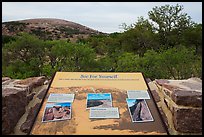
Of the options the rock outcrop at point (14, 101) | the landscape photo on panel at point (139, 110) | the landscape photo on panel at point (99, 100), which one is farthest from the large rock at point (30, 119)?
the landscape photo on panel at point (139, 110)

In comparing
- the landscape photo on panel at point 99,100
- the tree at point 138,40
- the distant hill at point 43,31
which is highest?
the landscape photo on panel at point 99,100

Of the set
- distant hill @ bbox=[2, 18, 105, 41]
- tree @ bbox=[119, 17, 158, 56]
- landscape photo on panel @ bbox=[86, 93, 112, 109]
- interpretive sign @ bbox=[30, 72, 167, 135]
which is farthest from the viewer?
distant hill @ bbox=[2, 18, 105, 41]

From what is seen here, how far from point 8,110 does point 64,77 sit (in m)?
0.65

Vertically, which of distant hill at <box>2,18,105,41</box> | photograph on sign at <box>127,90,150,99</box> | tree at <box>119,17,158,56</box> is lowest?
distant hill at <box>2,18,105,41</box>

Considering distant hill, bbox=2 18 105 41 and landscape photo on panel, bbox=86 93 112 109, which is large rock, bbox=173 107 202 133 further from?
distant hill, bbox=2 18 105 41

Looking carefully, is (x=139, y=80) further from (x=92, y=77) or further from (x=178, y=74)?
(x=178, y=74)

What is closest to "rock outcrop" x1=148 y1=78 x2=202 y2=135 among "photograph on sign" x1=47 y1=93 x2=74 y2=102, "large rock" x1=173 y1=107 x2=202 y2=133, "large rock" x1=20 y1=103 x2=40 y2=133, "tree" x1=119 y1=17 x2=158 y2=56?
"large rock" x1=173 y1=107 x2=202 y2=133

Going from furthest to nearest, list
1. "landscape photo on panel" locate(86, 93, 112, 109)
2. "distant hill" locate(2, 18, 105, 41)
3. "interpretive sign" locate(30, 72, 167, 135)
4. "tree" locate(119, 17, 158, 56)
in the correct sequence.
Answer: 1. "distant hill" locate(2, 18, 105, 41)
2. "tree" locate(119, 17, 158, 56)
3. "landscape photo on panel" locate(86, 93, 112, 109)
4. "interpretive sign" locate(30, 72, 167, 135)

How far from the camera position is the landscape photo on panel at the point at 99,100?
2.11 m

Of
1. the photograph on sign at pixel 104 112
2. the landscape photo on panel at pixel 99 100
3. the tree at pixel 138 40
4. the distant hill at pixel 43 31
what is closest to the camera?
the photograph on sign at pixel 104 112

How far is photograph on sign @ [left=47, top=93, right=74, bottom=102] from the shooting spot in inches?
84.6

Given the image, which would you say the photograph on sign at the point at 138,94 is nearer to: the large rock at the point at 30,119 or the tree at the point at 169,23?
the large rock at the point at 30,119

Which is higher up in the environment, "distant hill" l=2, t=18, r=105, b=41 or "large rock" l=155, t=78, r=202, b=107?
"large rock" l=155, t=78, r=202, b=107

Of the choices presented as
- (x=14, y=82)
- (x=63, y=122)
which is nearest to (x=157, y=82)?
(x=63, y=122)
